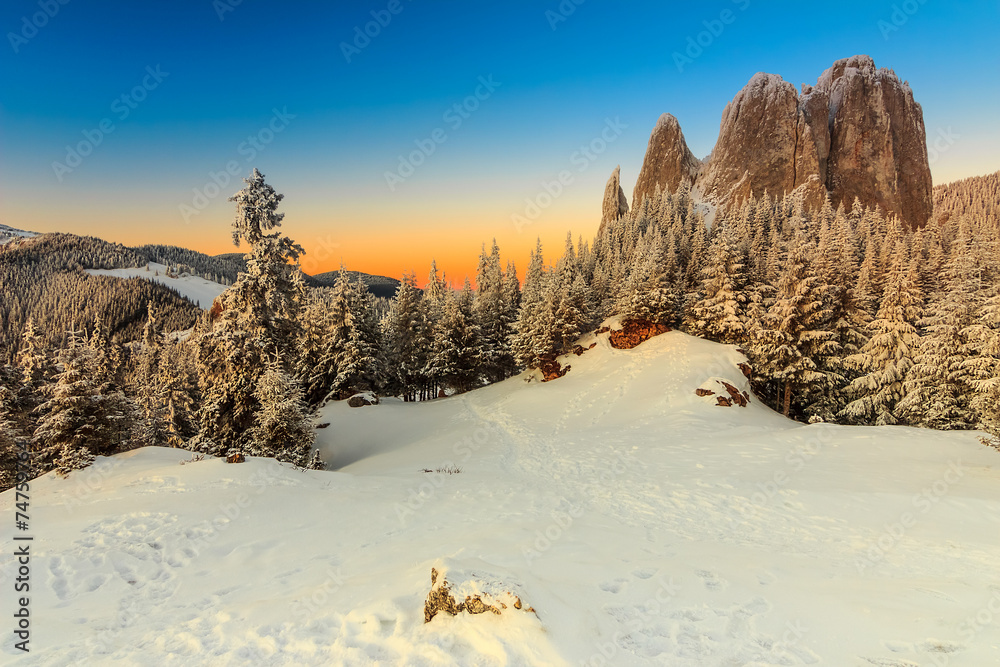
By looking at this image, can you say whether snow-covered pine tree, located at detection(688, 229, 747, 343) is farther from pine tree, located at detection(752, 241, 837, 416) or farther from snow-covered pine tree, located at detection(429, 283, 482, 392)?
snow-covered pine tree, located at detection(429, 283, 482, 392)

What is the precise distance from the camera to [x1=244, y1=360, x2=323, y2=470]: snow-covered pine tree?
18266mm

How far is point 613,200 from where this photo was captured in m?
109

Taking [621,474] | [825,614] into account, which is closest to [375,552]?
[825,614]

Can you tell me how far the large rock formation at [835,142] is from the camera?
7794 centimetres

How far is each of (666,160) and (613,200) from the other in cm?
1603

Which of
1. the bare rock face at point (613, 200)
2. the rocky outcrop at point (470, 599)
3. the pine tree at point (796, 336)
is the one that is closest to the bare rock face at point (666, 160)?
the bare rock face at point (613, 200)

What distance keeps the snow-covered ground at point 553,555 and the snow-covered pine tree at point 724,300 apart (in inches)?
632

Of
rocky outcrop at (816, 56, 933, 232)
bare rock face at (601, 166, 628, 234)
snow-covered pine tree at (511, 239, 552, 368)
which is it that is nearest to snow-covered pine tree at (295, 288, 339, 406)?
snow-covered pine tree at (511, 239, 552, 368)

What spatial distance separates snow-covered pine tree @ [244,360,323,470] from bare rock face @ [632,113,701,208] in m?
96.1

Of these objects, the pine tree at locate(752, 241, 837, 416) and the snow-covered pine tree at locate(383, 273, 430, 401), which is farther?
the snow-covered pine tree at locate(383, 273, 430, 401)

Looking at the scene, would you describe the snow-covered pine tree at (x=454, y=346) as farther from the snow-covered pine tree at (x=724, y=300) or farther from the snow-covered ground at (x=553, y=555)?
the snow-covered pine tree at (x=724, y=300)

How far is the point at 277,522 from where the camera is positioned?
10.5 m

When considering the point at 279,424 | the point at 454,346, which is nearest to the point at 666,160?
the point at 454,346

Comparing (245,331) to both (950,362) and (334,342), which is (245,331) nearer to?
(334,342)
